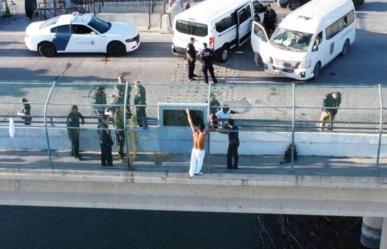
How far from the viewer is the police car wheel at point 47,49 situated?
23.7 meters

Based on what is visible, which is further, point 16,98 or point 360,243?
point 360,243

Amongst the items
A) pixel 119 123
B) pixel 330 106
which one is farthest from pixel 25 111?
pixel 330 106

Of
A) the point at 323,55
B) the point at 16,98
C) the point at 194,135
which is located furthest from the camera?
the point at 323,55

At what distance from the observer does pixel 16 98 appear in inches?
656

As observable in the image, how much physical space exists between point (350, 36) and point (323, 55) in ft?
7.47

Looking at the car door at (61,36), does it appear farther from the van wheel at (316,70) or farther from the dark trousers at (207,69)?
the van wheel at (316,70)

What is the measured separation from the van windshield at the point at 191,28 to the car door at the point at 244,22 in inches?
63.2

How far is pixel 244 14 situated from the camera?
77.1 ft

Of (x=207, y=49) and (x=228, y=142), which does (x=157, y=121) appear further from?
(x=207, y=49)

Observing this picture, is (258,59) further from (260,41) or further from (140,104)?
(140,104)

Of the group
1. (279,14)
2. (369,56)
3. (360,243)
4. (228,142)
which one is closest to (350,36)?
(369,56)

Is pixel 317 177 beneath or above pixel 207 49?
beneath

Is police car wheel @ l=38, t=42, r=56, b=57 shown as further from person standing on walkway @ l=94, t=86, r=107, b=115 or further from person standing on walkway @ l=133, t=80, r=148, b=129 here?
person standing on walkway @ l=133, t=80, r=148, b=129

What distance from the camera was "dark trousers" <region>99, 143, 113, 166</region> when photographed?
50.2 feet
